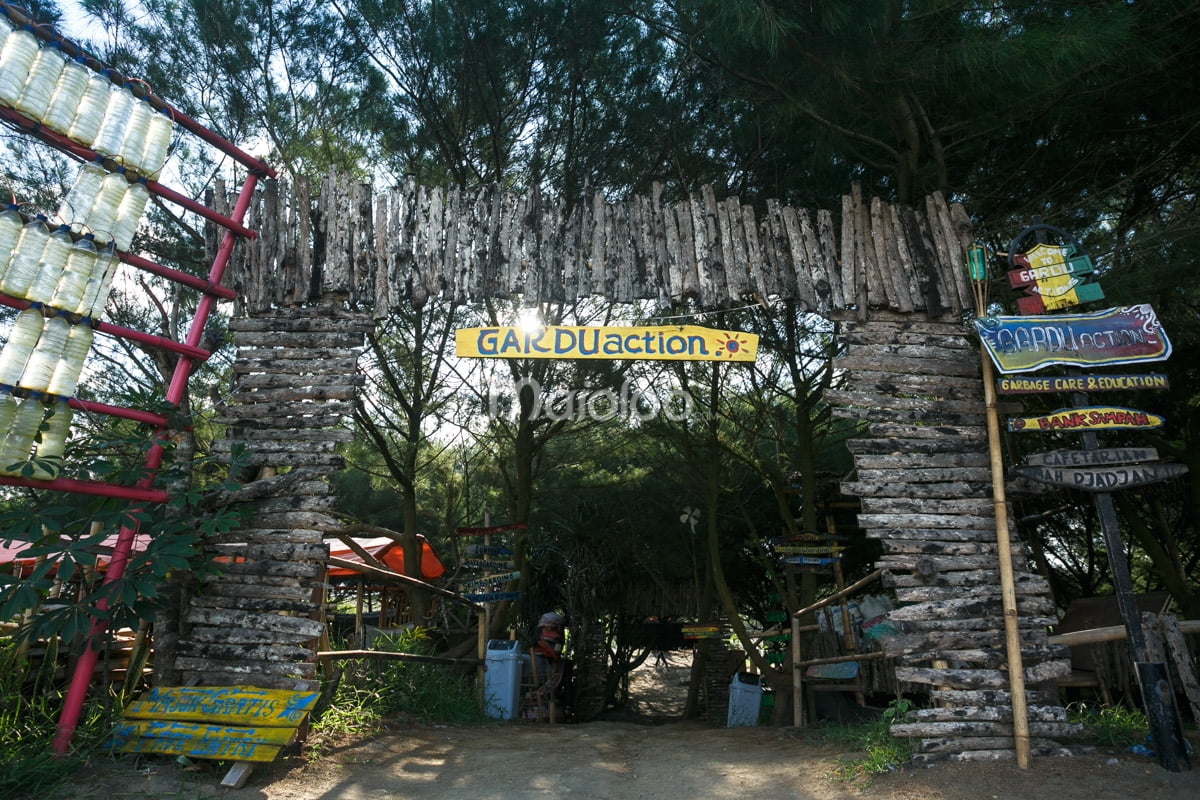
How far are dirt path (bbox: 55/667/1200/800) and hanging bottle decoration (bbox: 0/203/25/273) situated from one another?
2.63 metres

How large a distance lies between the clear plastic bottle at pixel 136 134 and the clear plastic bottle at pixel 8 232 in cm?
70

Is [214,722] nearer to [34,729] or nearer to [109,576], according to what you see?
[34,729]

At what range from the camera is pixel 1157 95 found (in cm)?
656

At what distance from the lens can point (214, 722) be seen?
4648mm

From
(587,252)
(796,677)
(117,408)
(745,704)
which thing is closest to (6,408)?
(117,408)

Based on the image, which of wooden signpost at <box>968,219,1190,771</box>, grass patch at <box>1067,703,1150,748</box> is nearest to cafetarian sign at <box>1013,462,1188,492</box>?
wooden signpost at <box>968,219,1190,771</box>

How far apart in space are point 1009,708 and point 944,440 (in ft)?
5.63

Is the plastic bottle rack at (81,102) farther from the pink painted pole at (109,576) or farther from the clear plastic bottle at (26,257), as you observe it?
the pink painted pole at (109,576)

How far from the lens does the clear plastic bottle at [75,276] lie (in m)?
4.41

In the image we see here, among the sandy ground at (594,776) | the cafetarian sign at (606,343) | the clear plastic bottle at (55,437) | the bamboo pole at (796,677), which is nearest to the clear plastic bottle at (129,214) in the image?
the clear plastic bottle at (55,437)

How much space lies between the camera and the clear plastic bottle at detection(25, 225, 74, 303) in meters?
4.32

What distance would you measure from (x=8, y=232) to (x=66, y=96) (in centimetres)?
85

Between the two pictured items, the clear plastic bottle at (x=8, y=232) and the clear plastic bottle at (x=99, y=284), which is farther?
the clear plastic bottle at (x=99, y=284)

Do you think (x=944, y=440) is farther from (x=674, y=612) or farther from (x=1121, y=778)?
(x=674, y=612)
